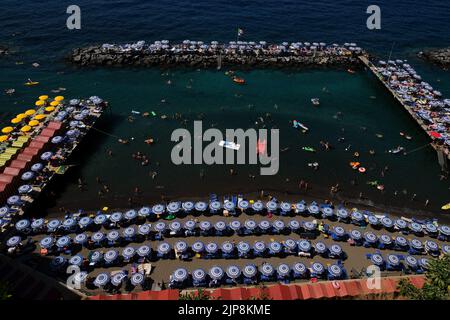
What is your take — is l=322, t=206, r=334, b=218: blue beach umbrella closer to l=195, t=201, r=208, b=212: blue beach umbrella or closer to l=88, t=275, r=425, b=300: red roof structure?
l=88, t=275, r=425, b=300: red roof structure

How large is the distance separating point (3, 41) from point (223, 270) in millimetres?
100072

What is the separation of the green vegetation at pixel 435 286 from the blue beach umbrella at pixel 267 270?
14.7 meters

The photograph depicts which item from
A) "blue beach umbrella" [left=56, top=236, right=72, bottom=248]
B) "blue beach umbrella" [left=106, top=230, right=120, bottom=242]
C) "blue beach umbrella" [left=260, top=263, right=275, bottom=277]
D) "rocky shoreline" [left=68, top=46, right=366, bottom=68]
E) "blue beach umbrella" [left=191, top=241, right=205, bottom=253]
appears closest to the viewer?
"blue beach umbrella" [left=260, top=263, right=275, bottom=277]

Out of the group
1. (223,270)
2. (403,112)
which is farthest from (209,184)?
(403,112)

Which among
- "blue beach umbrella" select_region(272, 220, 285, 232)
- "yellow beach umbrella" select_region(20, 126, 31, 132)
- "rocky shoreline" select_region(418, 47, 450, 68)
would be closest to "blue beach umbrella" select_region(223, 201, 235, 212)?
"blue beach umbrella" select_region(272, 220, 285, 232)

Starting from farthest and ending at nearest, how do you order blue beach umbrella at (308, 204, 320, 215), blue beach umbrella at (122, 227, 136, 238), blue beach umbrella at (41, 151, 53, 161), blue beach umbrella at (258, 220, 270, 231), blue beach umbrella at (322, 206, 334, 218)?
blue beach umbrella at (41, 151, 53, 161) < blue beach umbrella at (308, 204, 320, 215) < blue beach umbrella at (322, 206, 334, 218) < blue beach umbrella at (258, 220, 270, 231) < blue beach umbrella at (122, 227, 136, 238)

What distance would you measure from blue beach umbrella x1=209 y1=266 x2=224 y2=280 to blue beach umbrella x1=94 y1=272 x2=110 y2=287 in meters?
12.7

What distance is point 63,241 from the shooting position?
46.4 m

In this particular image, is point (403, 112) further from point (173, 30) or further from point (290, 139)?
point (173, 30)

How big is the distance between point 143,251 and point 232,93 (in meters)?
50.1

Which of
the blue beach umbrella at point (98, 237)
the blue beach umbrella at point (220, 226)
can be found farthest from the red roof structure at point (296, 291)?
the blue beach umbrella at point (220, 226)

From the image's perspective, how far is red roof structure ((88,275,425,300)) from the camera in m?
39.2

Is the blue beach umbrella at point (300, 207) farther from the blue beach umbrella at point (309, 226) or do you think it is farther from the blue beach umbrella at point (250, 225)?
the blue beach umbrella at point (250, 225)

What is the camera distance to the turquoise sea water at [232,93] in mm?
61438
